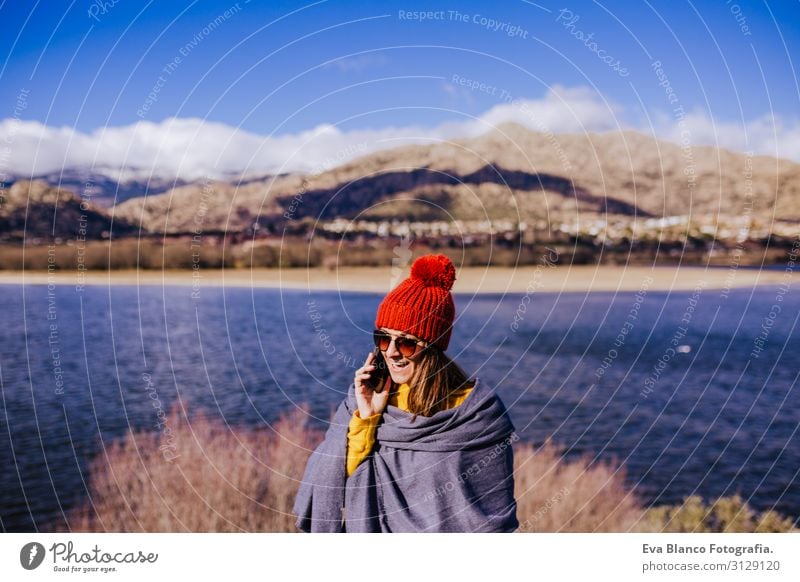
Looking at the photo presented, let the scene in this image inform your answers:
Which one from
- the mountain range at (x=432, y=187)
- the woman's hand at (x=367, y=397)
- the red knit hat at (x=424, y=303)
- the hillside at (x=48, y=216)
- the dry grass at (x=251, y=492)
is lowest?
the dry grass at (x=251, y=492)

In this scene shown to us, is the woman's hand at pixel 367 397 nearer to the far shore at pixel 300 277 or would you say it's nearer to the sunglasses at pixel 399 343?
the sunglasses at pixel 399 343

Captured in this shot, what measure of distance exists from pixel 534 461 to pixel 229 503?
2388 mm

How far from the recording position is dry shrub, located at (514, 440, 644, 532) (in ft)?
16.7

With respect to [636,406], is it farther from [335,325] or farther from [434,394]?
[434,394]

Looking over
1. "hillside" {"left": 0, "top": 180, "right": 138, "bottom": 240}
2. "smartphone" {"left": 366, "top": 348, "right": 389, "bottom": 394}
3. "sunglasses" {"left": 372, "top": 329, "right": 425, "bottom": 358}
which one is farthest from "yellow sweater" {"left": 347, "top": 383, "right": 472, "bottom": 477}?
"hillside" {"left": 0, "top": 180, "right": 138, "bottom": 240}

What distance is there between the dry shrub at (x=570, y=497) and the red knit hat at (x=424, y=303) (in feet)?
7.56

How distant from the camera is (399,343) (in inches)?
120

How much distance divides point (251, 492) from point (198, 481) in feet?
1.20

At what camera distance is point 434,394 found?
9.93 ft

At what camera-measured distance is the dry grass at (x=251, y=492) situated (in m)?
4.79

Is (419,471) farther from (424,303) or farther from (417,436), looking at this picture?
(424,303)

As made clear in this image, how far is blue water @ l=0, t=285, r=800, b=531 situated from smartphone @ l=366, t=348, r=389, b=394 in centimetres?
169

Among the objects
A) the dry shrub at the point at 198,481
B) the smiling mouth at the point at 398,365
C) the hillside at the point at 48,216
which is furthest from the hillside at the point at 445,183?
the smiling mouth at the point at 398,365
